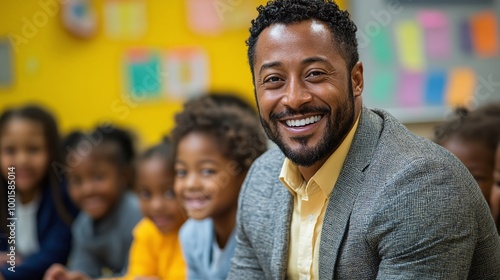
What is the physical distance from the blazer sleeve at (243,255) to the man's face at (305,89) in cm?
22

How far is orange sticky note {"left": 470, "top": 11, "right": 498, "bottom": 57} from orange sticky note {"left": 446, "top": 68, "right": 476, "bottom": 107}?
110 mm

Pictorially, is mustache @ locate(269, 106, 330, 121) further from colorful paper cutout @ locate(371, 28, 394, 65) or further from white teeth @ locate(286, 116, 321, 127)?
colorful paper cutout @ locate(371, 28, 394, 65)

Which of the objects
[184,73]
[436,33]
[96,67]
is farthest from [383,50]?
[96,67]

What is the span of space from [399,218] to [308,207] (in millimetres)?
220

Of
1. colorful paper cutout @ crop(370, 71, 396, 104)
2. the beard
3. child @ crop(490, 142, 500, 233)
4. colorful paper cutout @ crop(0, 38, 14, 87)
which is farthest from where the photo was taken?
colorful paper cutout @ crop(370, 71, 396, 104)

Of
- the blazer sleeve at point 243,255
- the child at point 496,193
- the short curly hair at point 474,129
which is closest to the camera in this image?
the blazer sleeve at point 243,255

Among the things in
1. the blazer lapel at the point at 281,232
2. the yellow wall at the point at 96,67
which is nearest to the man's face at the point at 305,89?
the blazer lapel at the point at 281,232

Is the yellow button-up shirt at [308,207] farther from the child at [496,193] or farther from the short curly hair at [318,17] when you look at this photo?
the child at [496,193]

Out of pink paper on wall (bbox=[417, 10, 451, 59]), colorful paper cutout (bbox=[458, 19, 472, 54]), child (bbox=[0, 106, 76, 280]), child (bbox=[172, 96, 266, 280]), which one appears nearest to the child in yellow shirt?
child (bbox=[172, 96, 266, 280])

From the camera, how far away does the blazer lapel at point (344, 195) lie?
3.56 feet

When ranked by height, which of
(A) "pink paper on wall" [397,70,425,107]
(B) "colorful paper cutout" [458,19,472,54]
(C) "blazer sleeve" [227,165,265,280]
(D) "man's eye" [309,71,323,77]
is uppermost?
(B) "colorful paper cutout" [458,19,472,54]

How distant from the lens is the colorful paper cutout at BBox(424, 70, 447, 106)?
3.04 m

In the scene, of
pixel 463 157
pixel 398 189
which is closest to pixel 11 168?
pixel 463 157

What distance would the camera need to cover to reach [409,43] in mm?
3012
